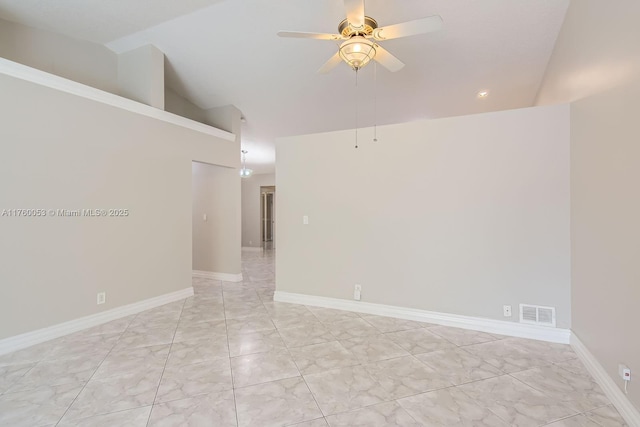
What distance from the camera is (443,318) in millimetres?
3291

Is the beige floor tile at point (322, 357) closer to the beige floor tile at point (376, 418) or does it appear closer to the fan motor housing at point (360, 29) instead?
the beige floor tile at point (376, 418)

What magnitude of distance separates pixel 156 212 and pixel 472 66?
4.89 meters

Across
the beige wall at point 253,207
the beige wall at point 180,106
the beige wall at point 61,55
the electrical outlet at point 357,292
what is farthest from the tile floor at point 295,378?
the beige wall at point 253,207

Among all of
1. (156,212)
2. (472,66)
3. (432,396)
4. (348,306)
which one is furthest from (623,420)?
(156,212)

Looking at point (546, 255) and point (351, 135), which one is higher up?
point (351, 135)

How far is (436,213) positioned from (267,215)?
7.68m

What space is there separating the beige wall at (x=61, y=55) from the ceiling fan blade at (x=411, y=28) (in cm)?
391

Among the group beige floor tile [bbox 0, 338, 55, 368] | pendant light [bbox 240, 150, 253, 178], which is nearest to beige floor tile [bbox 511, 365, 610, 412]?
beige floor tile [bbox 0, 338, 55, 368]

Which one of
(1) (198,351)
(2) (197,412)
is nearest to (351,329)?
(1) (198,351)

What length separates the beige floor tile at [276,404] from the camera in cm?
176

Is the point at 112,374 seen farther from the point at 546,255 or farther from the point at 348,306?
the point at 546,255

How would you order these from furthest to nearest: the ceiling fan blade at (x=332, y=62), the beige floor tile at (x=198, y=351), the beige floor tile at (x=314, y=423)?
the ceiling fan blade at (x=332, y=62) → the beige floor tile at (x=198, y=351) → the beige floor tile at (x=314, y=423)

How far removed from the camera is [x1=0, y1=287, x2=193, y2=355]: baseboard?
269 centimetres

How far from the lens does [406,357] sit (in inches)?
100.0
